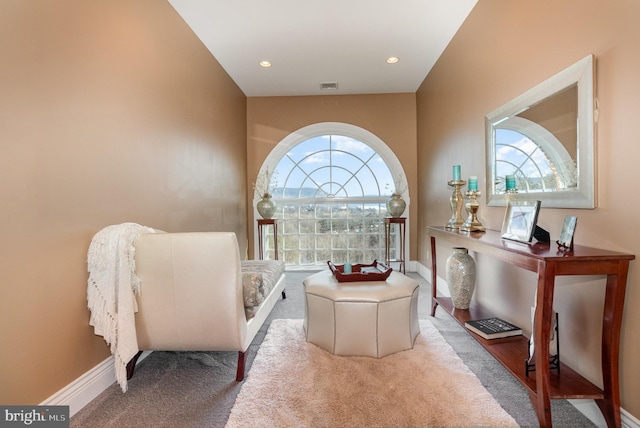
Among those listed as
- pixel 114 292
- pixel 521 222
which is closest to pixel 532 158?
pixel 521 222

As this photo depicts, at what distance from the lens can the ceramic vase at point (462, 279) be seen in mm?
2293

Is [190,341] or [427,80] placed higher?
[427,80]

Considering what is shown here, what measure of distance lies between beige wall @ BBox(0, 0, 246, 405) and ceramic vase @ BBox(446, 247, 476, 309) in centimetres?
221

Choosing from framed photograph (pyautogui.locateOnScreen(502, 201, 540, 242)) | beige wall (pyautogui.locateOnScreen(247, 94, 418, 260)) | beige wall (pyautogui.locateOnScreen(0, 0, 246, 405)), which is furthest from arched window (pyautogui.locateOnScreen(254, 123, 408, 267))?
framed photograph (pyautogui.locateOnScreen(502, 201, 540, 242))

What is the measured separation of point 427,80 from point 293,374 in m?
3.70

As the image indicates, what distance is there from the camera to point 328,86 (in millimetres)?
4262

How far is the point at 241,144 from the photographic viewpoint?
4434 millimetres

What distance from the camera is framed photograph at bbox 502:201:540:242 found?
1562 millimetres

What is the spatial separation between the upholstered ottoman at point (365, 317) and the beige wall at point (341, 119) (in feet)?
8.94

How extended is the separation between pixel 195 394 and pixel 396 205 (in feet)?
10.8

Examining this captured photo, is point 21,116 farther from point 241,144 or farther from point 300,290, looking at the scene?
point 241,144

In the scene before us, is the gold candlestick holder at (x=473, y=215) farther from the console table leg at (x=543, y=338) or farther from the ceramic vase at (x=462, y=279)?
the console table leg at (x=543, y=338)

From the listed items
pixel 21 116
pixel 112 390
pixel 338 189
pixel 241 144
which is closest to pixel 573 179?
pixel 21 116

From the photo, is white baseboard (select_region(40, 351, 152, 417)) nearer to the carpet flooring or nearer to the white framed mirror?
the carpet flooring
